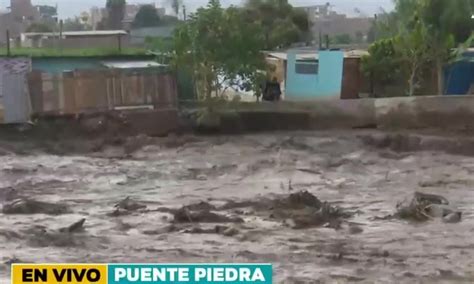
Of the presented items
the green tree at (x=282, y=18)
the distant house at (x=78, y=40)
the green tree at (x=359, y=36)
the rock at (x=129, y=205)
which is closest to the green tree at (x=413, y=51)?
the green tree at (x=282, y=18)

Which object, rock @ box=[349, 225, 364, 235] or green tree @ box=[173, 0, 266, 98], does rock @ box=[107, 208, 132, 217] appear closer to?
rock @ box=[349, 225, 364, 235]

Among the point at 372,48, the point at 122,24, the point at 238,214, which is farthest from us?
the point at 122,24

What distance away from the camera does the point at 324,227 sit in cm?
1448

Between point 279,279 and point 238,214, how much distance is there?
4703 mm

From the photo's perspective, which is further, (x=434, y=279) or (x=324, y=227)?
(x=324, y=227)

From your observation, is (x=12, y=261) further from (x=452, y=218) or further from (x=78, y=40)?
(x=78, y=40)

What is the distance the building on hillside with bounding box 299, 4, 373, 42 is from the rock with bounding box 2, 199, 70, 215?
34421 millimetres

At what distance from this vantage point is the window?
96.9 feet

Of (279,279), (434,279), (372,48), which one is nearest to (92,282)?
(279,279)

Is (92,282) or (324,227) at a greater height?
(92,282)

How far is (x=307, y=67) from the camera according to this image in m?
29.6

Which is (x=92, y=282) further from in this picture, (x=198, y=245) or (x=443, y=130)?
(x=443, y=130)

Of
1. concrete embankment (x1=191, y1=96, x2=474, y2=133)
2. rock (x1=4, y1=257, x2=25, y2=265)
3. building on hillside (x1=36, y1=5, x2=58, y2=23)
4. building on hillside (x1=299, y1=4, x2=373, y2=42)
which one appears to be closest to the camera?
rock (x1=4, y1=257, x2=25, y2=265)

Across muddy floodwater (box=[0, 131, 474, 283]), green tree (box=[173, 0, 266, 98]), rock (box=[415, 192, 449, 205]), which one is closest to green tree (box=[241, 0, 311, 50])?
green tree (box=[173, 0, 266, 98])
